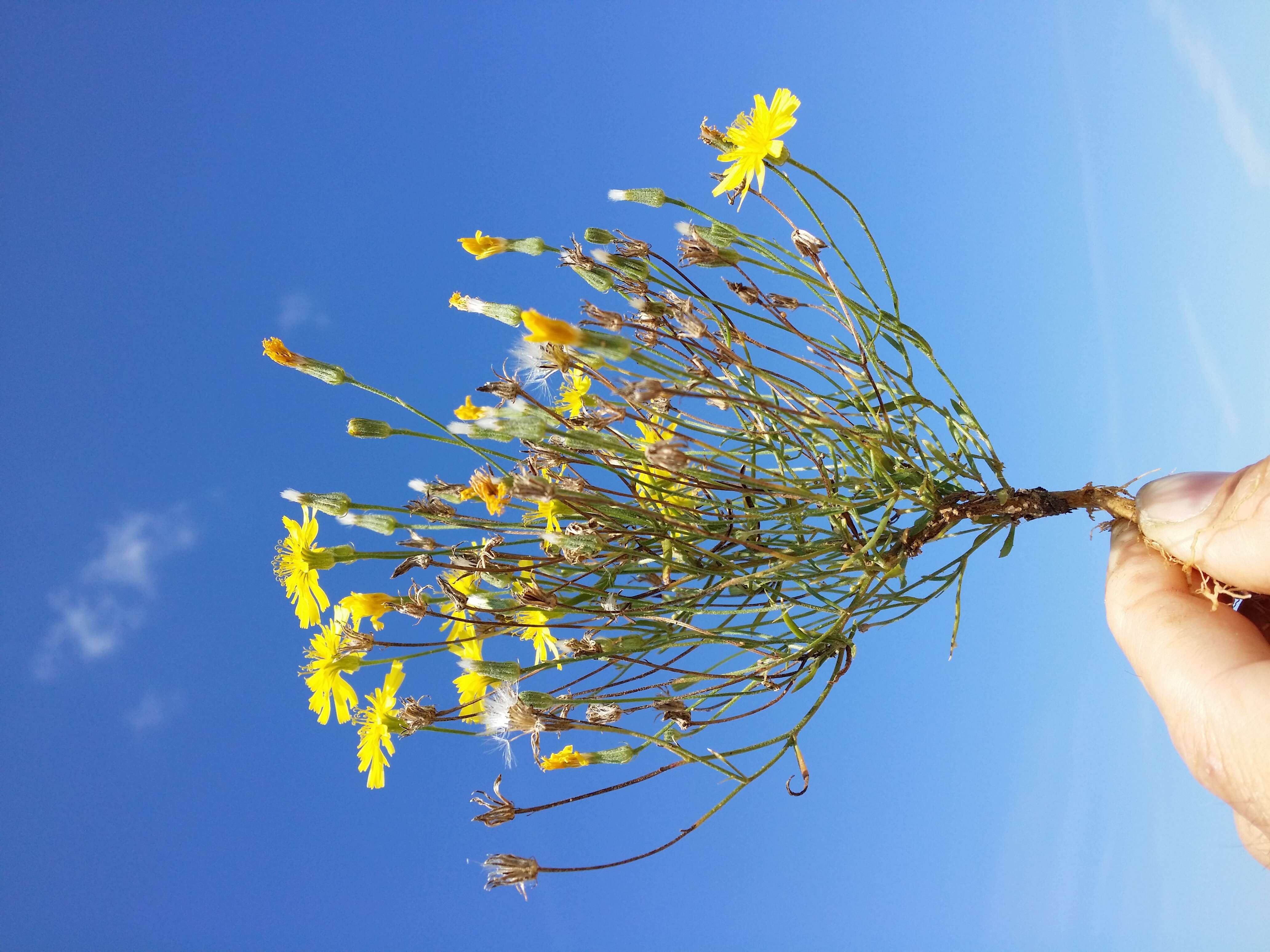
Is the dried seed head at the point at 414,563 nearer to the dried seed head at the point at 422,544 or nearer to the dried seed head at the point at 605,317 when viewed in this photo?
the dried seed head at the point at 422,544

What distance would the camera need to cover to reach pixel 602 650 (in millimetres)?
1481

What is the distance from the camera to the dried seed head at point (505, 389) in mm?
1456

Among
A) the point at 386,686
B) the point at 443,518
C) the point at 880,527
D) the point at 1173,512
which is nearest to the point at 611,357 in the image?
the point at 443,518

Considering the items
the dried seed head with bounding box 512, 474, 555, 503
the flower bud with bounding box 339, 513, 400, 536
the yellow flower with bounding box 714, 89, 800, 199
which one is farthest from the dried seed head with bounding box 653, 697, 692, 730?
the yellow flower with bounding box 714, 89, 800, 199

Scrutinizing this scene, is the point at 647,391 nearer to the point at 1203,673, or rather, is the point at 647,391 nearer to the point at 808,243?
the point at 808,243

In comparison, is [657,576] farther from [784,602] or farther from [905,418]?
[905,418]

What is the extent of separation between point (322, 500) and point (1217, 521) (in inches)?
68.9

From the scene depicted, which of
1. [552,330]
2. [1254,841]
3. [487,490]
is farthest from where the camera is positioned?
[1254,841]

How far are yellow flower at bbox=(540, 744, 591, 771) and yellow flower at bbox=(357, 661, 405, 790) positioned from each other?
0.31 meters

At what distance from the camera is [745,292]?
5.46 feet

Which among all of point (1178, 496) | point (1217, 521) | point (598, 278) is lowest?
point (1217, 521)

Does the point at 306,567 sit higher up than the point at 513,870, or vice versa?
the point at 306,567

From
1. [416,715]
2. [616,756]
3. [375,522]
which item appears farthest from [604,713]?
[375,522]

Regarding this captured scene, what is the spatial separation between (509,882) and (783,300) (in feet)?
4.07
